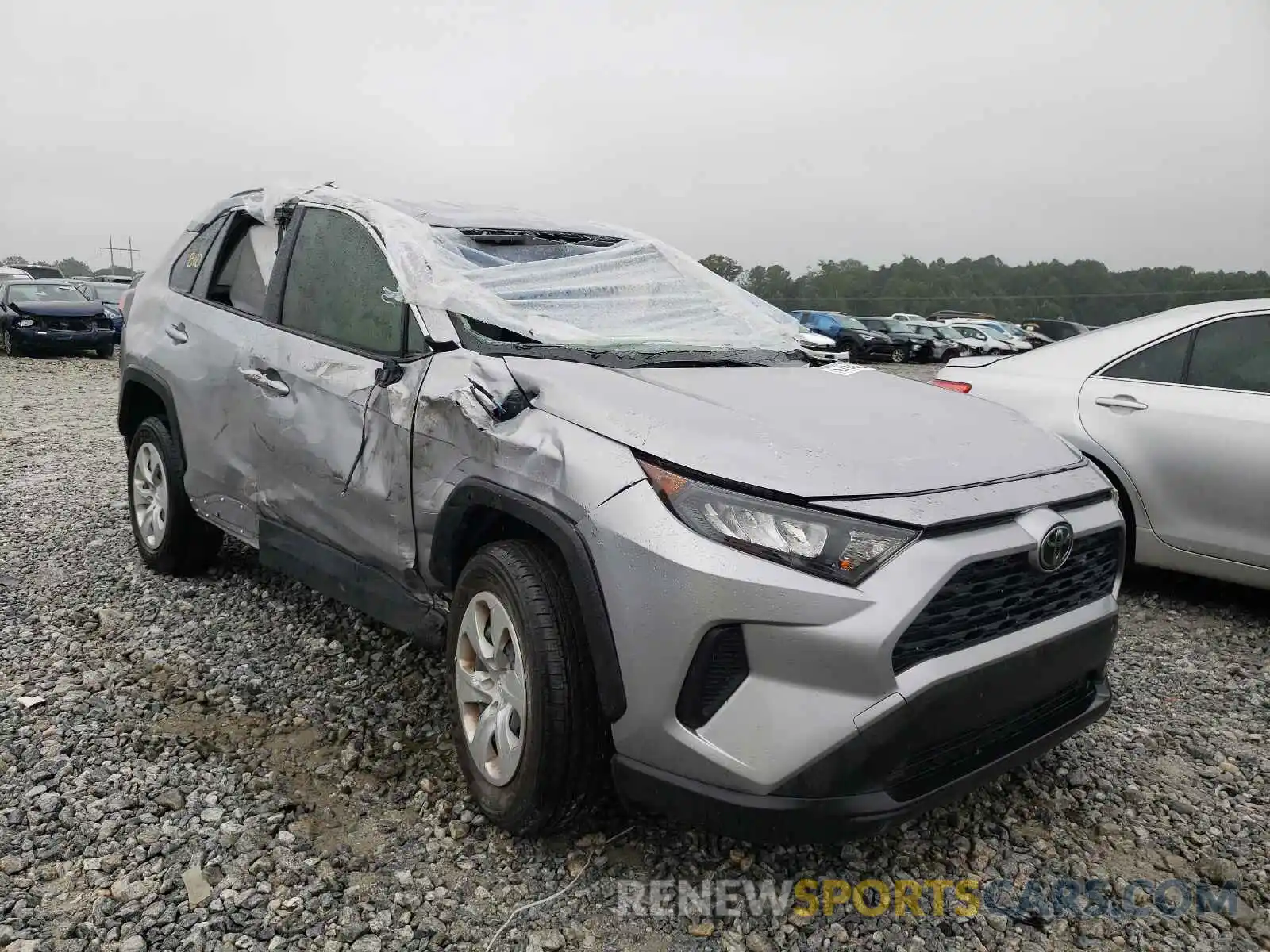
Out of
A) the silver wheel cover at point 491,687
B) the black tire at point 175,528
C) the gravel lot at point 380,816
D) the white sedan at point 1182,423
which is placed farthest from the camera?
the black tire at point 175,528

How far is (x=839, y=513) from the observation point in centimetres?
193

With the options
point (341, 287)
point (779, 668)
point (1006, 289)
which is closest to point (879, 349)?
point (1006, 289)

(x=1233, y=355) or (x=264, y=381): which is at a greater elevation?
(x=1233, y=355)

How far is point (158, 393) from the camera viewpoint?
394 centimetres

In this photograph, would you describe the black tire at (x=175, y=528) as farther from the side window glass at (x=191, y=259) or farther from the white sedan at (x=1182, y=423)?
the white sedan at (x=1182, y=423)

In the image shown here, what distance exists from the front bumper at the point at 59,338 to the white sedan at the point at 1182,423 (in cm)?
1729

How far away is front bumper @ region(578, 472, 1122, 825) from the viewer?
73.2 inches

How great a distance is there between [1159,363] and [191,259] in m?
4.32

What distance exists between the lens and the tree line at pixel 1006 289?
34969mm

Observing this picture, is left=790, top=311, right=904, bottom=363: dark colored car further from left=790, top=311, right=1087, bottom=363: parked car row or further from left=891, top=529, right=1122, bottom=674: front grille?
left=891, top=529, right=1122, bottom=674: front grille

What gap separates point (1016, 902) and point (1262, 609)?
2.86 m

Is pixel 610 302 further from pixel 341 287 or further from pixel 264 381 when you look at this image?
pixel 264 381

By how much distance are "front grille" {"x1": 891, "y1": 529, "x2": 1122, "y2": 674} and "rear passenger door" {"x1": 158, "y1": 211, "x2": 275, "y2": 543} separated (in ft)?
8.12

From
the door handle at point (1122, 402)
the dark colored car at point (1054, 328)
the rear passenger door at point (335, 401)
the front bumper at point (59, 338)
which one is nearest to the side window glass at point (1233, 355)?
the door handle at point (1122, 402)
